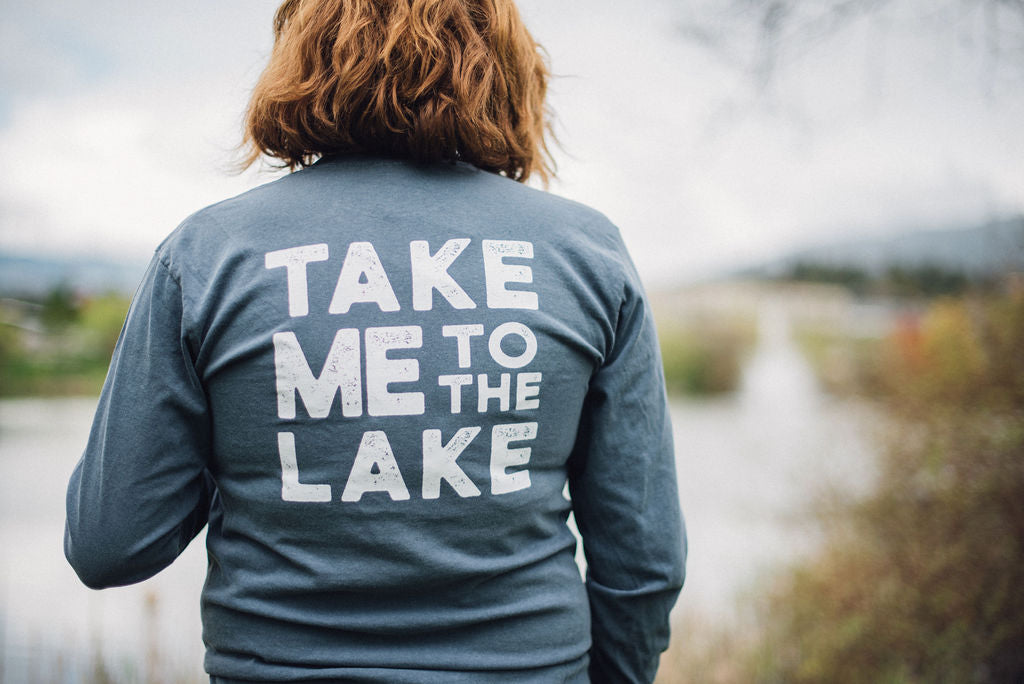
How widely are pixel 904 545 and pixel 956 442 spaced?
44 cm

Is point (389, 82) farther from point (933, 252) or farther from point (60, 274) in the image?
point (60, 274)

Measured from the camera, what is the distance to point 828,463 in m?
3.01

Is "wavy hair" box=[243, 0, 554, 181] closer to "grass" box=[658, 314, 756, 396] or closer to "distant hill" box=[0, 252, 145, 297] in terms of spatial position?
"distant hill" box=[0, 252, 145, 297]

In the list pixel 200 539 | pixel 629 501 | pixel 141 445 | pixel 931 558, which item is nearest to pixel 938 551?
pixel 931 558

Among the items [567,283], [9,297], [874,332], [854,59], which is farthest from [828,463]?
[9,297]

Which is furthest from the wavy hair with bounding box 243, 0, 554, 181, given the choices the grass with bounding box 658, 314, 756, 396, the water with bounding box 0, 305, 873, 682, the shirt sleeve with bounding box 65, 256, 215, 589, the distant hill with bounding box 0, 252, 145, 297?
the grass with bounding box 658, 314, 756, 396

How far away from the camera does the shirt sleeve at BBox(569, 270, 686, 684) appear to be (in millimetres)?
954

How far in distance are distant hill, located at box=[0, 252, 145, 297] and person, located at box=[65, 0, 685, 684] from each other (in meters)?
3.36

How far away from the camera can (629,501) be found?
3.19 ft

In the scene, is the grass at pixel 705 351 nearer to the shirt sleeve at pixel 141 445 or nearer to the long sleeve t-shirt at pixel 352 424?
the long sleeve t-shirt at pixel 352 424

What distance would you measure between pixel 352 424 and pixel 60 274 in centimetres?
372

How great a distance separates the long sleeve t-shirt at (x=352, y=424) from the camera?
788 mm

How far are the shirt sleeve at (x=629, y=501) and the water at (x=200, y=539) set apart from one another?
1.46 metres

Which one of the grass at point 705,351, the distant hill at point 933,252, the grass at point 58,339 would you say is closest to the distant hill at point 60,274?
the grass at point 58,339
